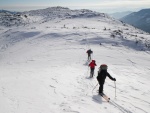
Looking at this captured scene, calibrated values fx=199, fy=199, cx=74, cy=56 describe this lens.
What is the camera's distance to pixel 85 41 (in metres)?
36.9

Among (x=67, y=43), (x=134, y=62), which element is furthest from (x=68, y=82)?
(x=67, y=43)

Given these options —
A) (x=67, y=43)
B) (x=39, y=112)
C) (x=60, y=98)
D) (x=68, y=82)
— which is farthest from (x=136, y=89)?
(x=67, y=43)

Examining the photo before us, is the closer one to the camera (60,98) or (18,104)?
(18,104)

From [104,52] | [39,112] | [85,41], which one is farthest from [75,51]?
[39,112]

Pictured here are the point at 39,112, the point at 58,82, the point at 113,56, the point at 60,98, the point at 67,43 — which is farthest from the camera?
the point at 67,43

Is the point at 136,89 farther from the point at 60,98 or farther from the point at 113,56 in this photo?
the point at 113,56

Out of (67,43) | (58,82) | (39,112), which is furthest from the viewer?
(67,43)

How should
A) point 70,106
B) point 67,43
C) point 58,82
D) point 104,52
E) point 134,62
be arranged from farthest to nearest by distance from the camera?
point 67,43
point 104,52
point 134,62
point 58,82
point 70,106

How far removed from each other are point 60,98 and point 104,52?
2044cm

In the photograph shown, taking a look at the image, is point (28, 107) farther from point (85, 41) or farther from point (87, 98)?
point (85, 41)

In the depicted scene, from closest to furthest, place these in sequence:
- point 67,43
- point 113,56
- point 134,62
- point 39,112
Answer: point 39,112 → point 134,62 → point 113,56 → point 67,43

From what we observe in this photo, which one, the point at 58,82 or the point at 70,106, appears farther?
the point at 58,82

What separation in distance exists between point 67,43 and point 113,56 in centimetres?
1100

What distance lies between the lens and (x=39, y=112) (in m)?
8.12
